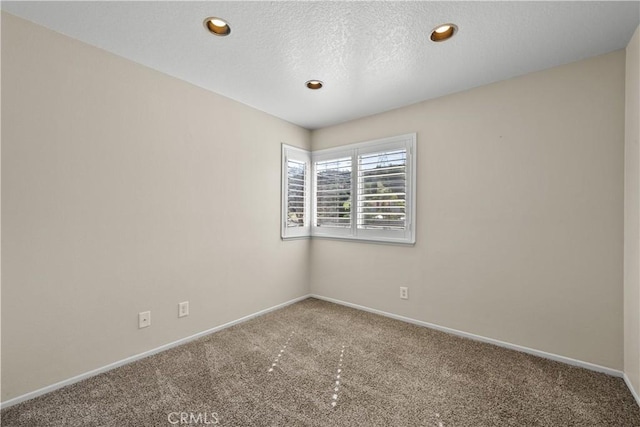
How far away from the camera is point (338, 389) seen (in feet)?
6.09

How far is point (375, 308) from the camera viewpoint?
324 centimetres

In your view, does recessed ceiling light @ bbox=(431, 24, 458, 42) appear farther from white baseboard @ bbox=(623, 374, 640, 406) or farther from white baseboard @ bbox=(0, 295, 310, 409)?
white baseboard @ bbox=(0, 295, 310, 409)

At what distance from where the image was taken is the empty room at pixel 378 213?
1675 millimetres

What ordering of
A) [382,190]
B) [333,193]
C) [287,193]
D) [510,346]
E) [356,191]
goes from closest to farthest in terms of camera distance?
[510,346]
[382,190]
[356,191]
[287,193]
[333,193]

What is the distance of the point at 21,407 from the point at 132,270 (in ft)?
3.03

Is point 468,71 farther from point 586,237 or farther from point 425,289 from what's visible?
point 425,289

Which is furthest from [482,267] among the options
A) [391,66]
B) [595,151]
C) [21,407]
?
[21,407]

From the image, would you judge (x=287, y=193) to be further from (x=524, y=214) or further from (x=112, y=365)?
(x=524, y=214)

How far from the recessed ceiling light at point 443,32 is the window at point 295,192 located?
6.61 feet

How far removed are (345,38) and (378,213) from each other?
71.3 inches

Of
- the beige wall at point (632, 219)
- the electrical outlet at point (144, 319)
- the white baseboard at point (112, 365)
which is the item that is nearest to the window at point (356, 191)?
the white baseboard at point (112, 365)

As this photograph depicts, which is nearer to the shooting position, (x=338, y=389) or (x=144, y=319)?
(x=338, y=389)

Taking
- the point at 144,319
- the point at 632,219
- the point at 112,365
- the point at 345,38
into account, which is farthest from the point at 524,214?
the point at 112,365

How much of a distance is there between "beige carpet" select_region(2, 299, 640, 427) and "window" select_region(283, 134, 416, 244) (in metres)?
1.21
